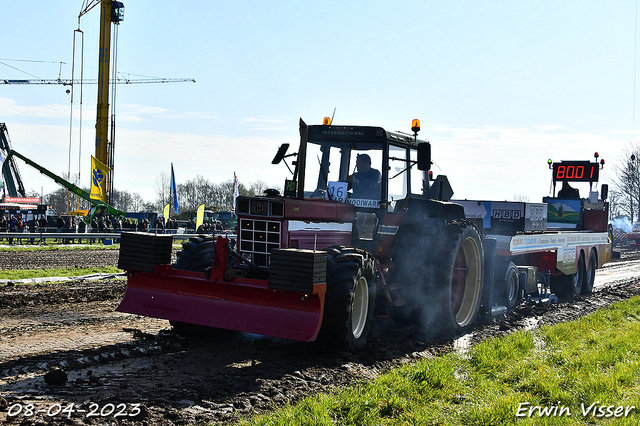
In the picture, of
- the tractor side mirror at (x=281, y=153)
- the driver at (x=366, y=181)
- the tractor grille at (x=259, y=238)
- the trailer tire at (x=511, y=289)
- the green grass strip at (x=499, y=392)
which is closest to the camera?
the green grass strip at (x=499, y=392)

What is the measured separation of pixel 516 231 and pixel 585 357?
5.43m

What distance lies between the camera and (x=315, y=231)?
25.2 feet

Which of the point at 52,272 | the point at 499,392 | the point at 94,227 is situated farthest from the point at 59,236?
the point at 499,392

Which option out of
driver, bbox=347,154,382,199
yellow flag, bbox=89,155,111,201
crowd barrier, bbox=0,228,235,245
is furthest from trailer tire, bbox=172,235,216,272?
yellow flag, bbox=89,155,111,201

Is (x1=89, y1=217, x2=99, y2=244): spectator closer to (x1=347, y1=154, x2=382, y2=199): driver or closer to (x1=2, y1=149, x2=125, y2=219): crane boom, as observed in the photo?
(x1=2, y1=149, x2=125, y2=219): crane boom

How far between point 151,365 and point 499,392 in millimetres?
3415

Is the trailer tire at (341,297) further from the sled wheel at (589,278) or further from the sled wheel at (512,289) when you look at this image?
the sled wheel at (589,278)

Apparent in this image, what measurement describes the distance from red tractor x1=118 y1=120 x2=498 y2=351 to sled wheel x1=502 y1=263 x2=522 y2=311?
5.44 feet

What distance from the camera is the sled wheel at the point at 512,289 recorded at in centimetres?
1123

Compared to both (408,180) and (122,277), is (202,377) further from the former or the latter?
(122,277)

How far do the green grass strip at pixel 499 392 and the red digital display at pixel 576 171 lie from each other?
1013cm

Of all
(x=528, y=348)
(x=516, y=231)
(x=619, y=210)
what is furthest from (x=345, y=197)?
(x=619, y=210)

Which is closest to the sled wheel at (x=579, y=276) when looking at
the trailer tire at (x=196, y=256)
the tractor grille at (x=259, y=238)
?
the tractor grille at (x=259, y=238)

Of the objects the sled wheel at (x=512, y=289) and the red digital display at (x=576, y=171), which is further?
the red digital display at (x=576, y=171)
